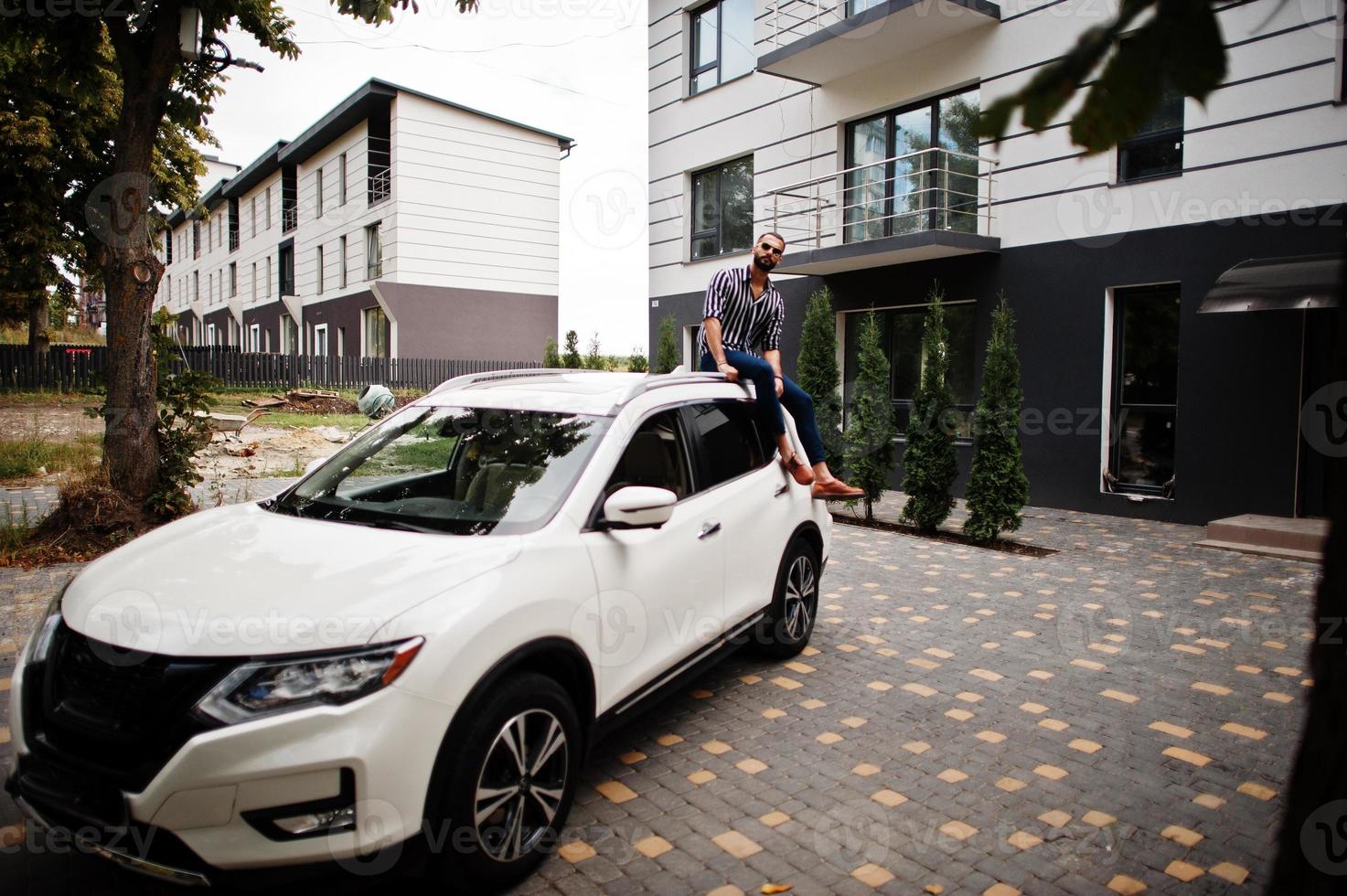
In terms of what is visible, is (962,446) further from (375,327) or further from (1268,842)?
(375,327)

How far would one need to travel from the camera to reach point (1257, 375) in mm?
10164

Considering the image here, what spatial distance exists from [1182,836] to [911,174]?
11.0m

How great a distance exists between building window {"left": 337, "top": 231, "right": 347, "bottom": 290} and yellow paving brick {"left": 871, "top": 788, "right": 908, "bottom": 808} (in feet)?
109

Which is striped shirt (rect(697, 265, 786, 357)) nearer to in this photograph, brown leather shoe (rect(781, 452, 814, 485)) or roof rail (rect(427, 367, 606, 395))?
brown leather shoe (rect(781, 452, 814, 485))

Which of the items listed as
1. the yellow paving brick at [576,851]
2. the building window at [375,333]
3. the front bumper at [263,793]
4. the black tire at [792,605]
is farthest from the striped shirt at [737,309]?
the building window at [375,333]

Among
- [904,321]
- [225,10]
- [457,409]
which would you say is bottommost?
[457,409]

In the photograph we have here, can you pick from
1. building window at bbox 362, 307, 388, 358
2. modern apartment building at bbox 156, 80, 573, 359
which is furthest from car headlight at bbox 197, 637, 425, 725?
building window at bbox 362, 307, 388, 358

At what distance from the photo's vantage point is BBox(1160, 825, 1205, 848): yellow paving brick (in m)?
3.43

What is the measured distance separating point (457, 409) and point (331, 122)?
31184 millimetres

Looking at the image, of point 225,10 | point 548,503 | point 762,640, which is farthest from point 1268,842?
point 225,10

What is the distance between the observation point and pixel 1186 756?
13.9ft

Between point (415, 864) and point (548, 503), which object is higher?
point (548, 503)

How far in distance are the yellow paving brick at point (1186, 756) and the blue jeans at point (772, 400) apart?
8.86 feet

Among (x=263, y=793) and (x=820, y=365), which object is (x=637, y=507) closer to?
(x=263, y=793)
